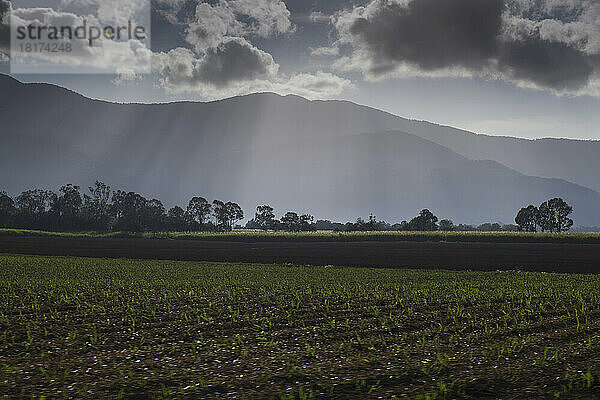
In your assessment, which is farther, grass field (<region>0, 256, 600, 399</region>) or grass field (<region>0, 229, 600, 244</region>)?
grass field (<region>0, 229, 600, 244</region>)

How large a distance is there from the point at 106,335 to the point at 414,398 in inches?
532

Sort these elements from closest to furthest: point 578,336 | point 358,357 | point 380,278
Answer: point 358,357, point 578,336, point 380,278

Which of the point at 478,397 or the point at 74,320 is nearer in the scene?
the point at 478,397

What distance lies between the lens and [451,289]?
1447 inches

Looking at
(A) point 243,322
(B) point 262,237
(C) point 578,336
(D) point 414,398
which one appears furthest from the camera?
(B) point 262,237

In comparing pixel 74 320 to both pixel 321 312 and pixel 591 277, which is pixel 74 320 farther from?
pixel 591 277

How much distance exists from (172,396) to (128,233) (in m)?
192

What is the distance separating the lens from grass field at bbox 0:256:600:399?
14.3m

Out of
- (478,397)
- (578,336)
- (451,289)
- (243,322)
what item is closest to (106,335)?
(243,322)

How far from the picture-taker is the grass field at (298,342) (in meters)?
14.3

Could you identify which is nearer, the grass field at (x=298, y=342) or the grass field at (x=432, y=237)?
the grass field at (x=298, y=342)

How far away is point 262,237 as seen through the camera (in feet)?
538

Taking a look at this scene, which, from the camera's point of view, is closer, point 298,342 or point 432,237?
point 298,342

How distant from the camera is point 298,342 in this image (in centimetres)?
1967
